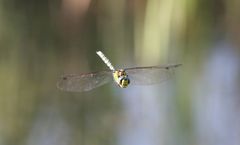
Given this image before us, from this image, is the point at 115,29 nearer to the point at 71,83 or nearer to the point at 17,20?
the point at 17,20

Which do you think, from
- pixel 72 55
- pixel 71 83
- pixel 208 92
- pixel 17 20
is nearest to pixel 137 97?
pixel 208 92

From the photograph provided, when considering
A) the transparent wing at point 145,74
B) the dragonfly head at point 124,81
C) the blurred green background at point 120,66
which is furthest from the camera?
the blurred green background at point 120,66

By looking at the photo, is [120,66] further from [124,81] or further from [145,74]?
[124,81]

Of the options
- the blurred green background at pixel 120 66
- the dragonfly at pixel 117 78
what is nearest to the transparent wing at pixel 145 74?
the dragonfly at pixel 117 78

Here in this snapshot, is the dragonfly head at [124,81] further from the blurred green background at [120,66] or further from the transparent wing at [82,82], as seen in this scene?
the blurred green background at [120,66]

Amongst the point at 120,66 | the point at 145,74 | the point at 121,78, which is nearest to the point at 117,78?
the point at 121,78

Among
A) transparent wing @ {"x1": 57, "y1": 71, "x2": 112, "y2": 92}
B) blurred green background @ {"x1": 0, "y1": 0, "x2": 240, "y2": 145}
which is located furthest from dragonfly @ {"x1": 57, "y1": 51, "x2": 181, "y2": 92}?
blurred green background @ {"x1": 0, "y1": 0, "x2": 240, "y2": 145}
